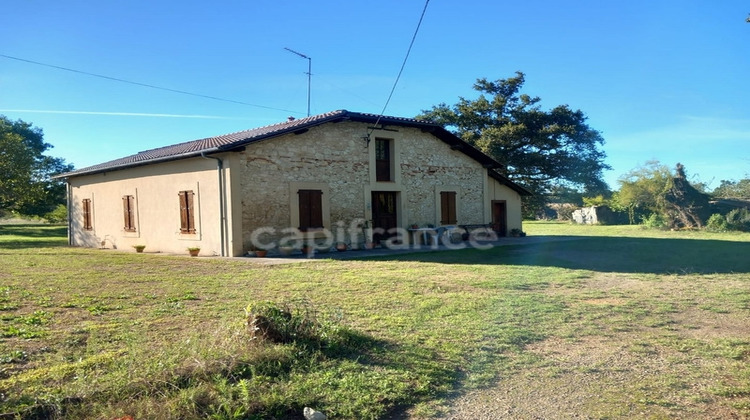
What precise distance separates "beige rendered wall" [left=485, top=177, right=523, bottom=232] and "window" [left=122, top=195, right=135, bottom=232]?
14.2 metres

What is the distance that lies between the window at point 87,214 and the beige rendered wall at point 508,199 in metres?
17.2

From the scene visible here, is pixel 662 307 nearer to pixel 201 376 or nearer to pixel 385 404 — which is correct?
pixel 385 404

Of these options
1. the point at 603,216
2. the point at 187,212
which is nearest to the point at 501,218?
the point at 187,212

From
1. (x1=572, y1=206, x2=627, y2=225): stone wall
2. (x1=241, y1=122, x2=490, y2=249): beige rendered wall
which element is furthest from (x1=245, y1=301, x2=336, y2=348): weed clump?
(x1=572, y1=206, x2=627, y2=225): stone wall

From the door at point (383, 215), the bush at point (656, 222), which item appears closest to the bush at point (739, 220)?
the bush at point (656, 222)

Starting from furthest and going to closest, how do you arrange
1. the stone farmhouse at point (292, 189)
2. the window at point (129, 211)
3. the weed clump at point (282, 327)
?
1. the window at point (129, 211)
2. the stone farmhouse at point (292, 189)
3. the weed clump at point (282, 327)

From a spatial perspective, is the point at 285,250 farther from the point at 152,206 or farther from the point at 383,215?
the point at 152,206

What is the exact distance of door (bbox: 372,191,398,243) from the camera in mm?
16984

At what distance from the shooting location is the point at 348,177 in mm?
16031

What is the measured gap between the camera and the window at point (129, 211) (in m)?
17.3

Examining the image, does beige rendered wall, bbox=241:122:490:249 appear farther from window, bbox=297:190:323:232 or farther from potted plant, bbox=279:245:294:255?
potted plant, bbox=279:245:294:255

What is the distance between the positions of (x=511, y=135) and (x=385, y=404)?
2738 centimetres

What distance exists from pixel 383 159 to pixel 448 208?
12.0 feet

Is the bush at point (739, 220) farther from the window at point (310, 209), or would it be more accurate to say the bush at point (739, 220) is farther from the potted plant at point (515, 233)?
the window at point (310, 209)
